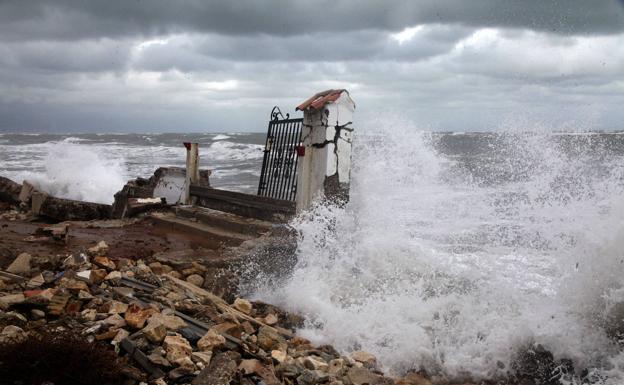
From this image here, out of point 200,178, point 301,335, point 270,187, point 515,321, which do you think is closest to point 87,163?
point 200,178

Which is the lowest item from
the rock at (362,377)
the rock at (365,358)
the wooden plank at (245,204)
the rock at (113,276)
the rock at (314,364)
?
the rock at (365,358)

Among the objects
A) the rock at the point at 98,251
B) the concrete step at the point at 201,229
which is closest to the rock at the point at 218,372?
the rock at the point at 98,251

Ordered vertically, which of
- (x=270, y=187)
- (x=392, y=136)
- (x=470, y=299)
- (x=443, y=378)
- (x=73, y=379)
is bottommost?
(x=443, y=378)

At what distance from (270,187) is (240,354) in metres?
4.63

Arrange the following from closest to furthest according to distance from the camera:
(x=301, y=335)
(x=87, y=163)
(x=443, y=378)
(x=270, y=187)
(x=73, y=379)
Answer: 1. (x=73, y=379)
2. (x=443, y=378)
3. (x=301, y=335)
4. (x=270, y=187)
5. (x=87, y=163)

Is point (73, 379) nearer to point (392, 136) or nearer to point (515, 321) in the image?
point (515, 321)

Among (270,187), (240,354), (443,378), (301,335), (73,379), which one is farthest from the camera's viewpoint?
(270,187)

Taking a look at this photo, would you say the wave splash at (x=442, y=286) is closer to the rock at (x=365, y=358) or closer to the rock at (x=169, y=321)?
the rock at (x=365, y=358)

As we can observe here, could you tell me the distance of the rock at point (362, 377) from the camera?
13.3 ft

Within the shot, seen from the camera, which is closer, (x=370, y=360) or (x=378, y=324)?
(x=370, y=360)

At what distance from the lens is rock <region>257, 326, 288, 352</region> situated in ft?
14.3

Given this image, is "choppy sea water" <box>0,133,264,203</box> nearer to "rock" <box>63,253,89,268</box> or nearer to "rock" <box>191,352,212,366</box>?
"rock" <box>63,253,89,268</box>

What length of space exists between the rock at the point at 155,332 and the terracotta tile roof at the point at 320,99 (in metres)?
4.11

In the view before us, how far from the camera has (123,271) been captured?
17.0 ft
